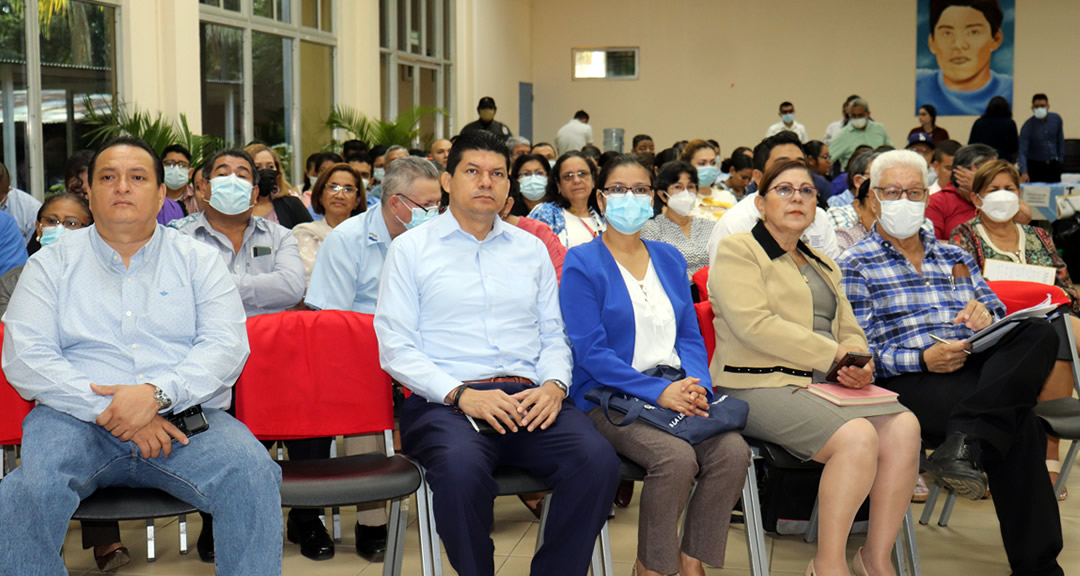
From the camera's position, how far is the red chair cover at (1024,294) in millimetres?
4215

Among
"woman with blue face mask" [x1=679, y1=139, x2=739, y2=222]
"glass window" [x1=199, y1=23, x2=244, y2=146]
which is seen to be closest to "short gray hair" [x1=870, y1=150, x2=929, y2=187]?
"woman with blue face mask" [x1=679, y1=139, x2=739, y2=222]

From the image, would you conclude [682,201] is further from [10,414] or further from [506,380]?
[10,414]

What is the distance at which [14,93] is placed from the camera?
7570 mm

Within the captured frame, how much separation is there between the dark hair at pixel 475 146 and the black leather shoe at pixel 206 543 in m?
1.55

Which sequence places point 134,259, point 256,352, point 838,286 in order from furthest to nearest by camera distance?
1. point 838,286
2. point 256,352
3. point 134,259

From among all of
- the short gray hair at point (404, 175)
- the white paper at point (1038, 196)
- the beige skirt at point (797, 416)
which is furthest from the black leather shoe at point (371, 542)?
the white paper at point (1038, 196)

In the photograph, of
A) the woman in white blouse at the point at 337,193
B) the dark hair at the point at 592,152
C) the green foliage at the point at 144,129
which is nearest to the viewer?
the woman in white blouse at the point at 337,193


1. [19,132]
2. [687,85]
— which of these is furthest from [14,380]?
[687,85]

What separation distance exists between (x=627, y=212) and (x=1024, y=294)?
188 centimetres

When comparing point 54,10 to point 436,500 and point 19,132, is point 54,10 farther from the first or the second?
point 436,500

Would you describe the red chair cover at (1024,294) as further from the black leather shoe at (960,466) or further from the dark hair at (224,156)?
the dark hair at (224,156)

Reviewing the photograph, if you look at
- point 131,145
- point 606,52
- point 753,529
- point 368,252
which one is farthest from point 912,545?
point 606,52

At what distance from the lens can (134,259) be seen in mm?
2955

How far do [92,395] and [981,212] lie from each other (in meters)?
3.87
